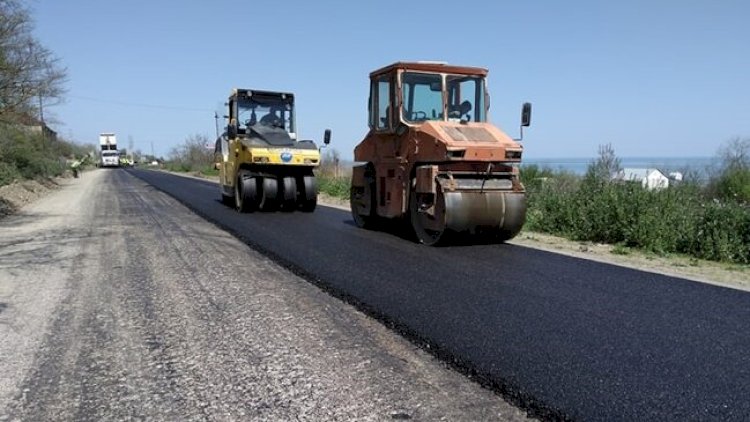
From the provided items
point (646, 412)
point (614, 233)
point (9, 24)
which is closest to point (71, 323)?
point (646, 412)

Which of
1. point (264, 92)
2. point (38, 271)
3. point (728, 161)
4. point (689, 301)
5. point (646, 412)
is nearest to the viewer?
point (646, 412)

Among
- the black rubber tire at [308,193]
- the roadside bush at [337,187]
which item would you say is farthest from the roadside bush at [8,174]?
the black rubber tire at [308,193]

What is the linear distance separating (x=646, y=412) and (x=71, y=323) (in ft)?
14.5

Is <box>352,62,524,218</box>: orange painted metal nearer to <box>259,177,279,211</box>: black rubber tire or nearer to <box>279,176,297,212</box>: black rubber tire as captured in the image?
<box>279,176,297,212</box>: black rubber tire

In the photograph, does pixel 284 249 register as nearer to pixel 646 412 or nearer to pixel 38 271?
pixel 38 271

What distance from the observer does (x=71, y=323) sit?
5.03 meters

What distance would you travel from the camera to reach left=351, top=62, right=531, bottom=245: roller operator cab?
28.3ft

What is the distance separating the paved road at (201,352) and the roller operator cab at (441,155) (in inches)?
105

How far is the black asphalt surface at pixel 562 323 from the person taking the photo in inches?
137

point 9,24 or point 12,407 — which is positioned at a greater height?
point 9,24

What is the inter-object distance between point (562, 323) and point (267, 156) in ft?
32.9

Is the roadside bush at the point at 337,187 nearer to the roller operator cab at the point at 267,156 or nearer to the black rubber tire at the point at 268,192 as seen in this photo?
the roller operator cab at the point at 267,156

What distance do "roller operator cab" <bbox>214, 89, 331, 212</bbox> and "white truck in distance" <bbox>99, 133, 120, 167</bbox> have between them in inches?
2458

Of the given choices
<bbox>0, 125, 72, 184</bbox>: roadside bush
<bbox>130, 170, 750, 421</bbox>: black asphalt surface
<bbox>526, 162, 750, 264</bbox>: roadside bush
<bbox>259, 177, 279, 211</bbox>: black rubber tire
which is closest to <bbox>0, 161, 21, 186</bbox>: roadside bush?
<bbox>0, 125, 72, 184</bbox>: roadside bush
